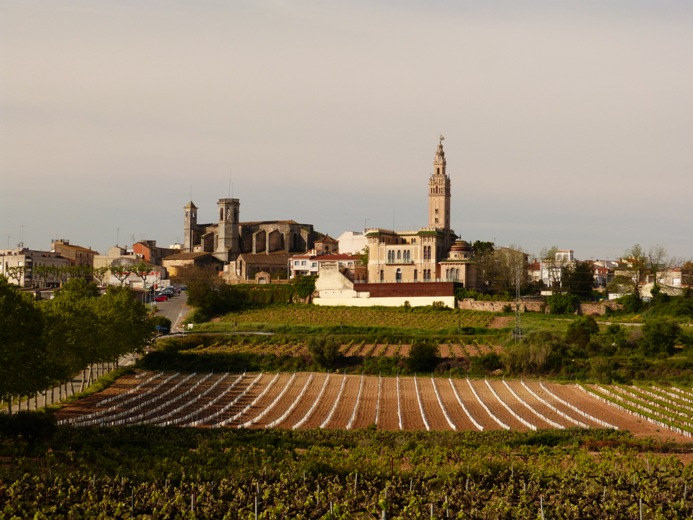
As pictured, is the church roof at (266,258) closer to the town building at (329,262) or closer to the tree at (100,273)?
the town building at (329,262)

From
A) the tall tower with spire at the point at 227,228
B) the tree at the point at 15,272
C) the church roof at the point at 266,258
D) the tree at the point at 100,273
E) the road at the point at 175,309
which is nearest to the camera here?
the road at the point at 175,309

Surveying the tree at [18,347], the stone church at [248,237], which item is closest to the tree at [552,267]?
the stone church at [248,237]

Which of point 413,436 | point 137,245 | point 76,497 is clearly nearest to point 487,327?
point 413,436

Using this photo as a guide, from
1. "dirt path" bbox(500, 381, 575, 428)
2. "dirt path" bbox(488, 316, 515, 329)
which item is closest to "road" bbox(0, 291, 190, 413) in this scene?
"dirt path" bbox(500, 381, 575, 428)

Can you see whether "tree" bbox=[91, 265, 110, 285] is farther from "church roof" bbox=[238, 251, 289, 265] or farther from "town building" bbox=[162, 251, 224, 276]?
"church roof" bbox=[238, 251, 289, 265]

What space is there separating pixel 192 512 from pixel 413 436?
677 inches

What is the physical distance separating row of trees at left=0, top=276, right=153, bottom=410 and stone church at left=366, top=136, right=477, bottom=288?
102ft

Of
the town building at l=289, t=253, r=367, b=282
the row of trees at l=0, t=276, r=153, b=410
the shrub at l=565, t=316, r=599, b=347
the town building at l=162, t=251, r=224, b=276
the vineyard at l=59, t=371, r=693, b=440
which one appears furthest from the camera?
the town building at l=162, t=251, r=224, b=276

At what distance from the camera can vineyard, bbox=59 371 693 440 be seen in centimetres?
4572

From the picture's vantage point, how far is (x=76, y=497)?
2630cm

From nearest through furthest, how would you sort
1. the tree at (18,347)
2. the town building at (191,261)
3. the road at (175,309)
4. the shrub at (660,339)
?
the tree at (18,347) → the shrub at (660,339) → the road at (175,309) → the town building at (191,261)

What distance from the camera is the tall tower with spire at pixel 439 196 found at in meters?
107

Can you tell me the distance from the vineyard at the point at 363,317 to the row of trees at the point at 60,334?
1683 centimetres

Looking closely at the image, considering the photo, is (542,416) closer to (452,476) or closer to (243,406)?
(243,406)
